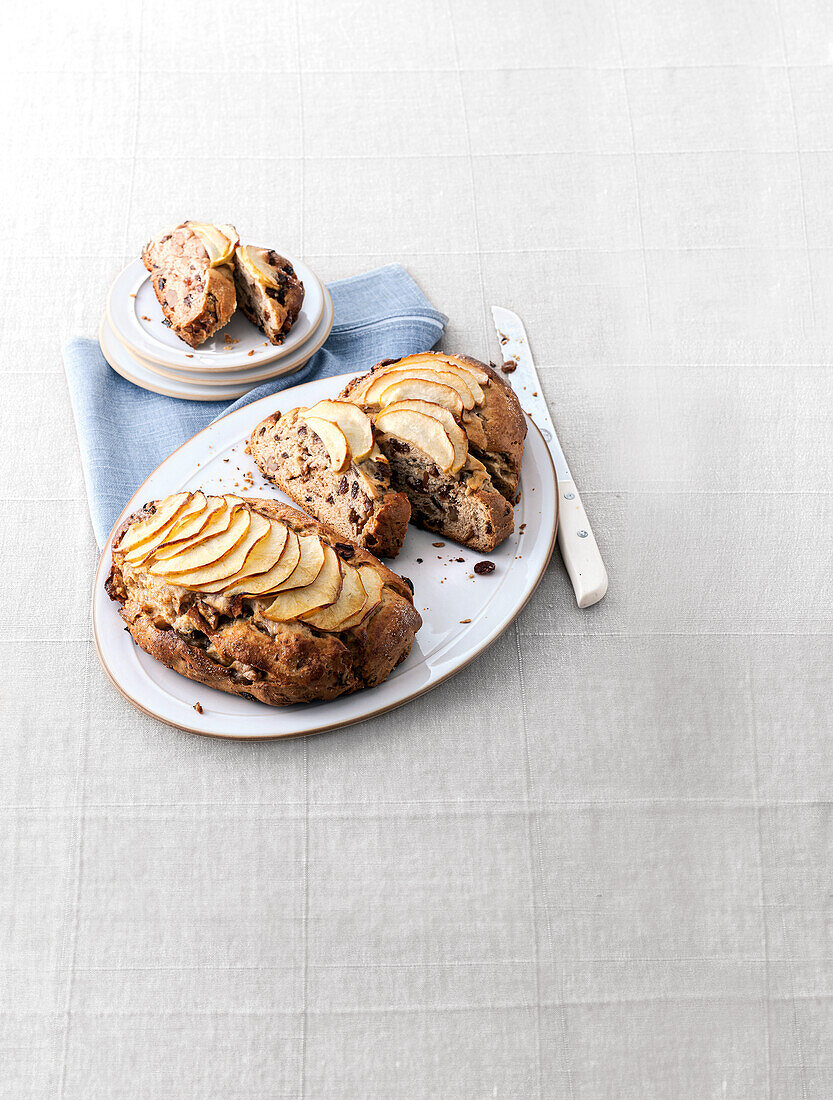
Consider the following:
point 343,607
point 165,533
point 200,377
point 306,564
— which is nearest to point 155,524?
point 165,533

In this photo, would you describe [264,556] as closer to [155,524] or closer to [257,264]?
[155,524]

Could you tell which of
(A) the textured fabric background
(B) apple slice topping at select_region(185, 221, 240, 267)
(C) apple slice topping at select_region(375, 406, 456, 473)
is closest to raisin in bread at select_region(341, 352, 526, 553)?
(C) apple slice topping at select_region(375, 406, 456, 473)

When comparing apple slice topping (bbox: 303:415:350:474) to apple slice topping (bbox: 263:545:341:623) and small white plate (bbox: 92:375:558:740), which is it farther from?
apple slice topping (bbox: 263:545:341:623)

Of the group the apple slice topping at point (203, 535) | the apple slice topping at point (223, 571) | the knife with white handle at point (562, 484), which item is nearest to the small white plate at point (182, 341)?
the knife with white handle at point (562, 484)

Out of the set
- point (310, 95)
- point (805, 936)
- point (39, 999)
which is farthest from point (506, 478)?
point (310, 95)

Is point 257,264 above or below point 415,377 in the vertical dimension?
above

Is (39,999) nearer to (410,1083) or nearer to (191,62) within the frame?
(410,1083)

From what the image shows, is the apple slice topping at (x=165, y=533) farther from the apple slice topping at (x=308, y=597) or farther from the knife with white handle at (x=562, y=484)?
the knife with white handle at (x=562, y=484)
